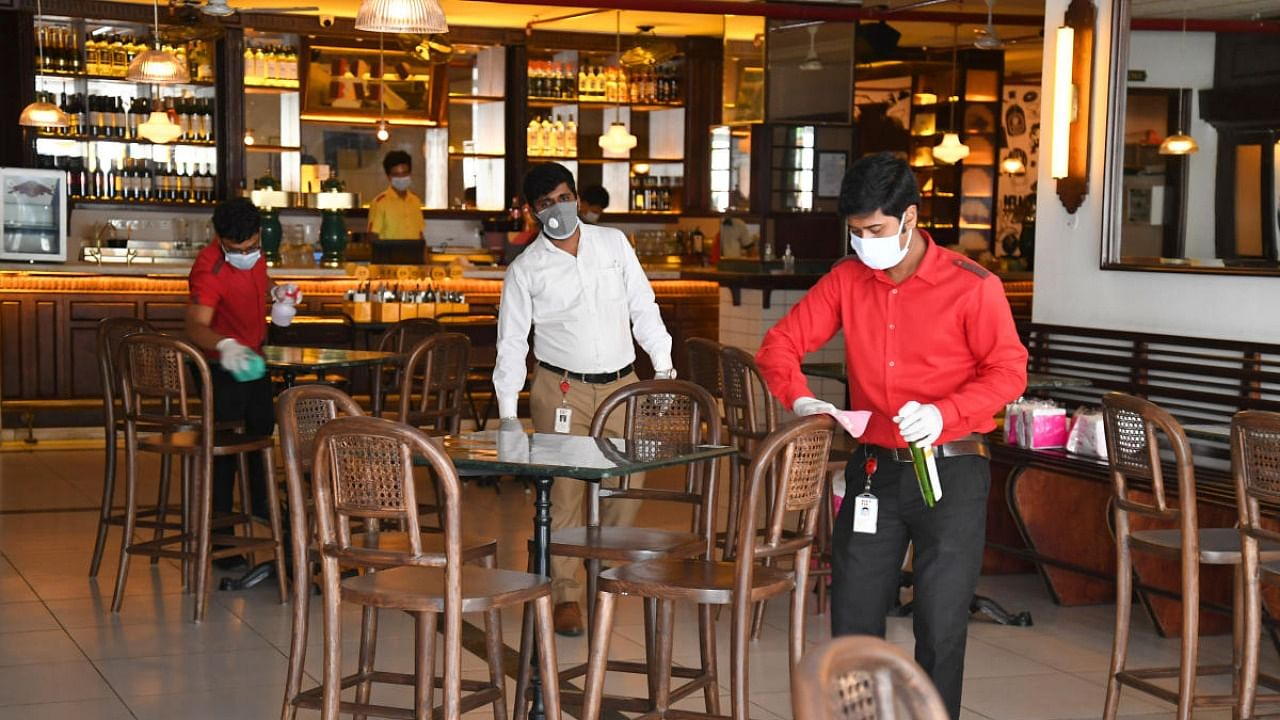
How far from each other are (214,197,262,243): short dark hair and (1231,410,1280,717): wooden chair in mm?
4004

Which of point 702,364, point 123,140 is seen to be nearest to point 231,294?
point 702,364

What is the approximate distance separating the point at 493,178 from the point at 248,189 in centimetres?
227

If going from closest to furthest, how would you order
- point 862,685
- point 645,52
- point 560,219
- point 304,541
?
1. point 862,685
2. point 304,541
3. point 560,219
4. point 645,52

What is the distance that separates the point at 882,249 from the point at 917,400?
14.7 inches

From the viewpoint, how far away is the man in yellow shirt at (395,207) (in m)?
12.6

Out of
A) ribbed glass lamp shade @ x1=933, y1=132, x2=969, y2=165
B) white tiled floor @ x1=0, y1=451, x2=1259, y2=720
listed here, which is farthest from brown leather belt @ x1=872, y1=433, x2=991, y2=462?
ribbed glass lamp shade @ x1=933, y1=132, x2=969, y2=165

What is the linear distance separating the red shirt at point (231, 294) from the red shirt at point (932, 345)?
3481 millimetres

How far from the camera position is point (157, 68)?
999 centimetres

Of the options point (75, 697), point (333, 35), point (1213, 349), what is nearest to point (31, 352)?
point (333, 35)

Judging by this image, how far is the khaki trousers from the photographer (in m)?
5.62

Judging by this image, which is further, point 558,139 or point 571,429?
point 558,139

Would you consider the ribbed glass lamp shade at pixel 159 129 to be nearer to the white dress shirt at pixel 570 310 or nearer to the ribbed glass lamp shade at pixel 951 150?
the white dress shirt at pixel 570 310

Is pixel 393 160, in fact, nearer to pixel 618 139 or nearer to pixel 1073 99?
pixel 618 139

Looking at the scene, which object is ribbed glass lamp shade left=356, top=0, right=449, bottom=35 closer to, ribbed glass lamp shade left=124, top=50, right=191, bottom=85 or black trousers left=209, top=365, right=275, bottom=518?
black trousers left=209, top=365, right=275, bottom=518
